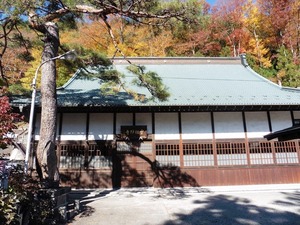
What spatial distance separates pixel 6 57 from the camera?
1608 centimetres

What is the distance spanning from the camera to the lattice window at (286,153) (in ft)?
34.3

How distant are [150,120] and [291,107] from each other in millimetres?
6350

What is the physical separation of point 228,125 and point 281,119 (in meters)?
2.54

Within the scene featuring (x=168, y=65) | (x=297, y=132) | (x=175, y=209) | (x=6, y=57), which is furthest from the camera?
(x=6, y=57)

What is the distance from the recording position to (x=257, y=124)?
421 inches

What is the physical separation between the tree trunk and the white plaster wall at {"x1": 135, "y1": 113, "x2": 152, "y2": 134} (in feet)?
14.3

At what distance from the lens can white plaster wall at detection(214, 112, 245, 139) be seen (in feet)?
34.6

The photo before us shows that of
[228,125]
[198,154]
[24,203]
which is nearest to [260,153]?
[228,125]

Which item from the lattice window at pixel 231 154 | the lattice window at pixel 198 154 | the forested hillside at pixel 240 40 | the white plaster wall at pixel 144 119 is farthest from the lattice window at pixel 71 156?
the forested hillside at pixel 240 40

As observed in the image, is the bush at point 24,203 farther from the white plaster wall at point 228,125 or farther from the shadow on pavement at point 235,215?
the white plaster wall at point 228,125

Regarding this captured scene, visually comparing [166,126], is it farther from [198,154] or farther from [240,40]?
[240,40]

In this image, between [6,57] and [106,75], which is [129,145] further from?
[6,57]

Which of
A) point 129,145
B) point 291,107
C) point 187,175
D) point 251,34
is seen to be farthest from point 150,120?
point 251,34

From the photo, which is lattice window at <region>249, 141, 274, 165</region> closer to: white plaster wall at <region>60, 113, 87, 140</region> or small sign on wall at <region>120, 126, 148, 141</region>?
small sign on wall at <region>120, 126, 148, 141</region>
